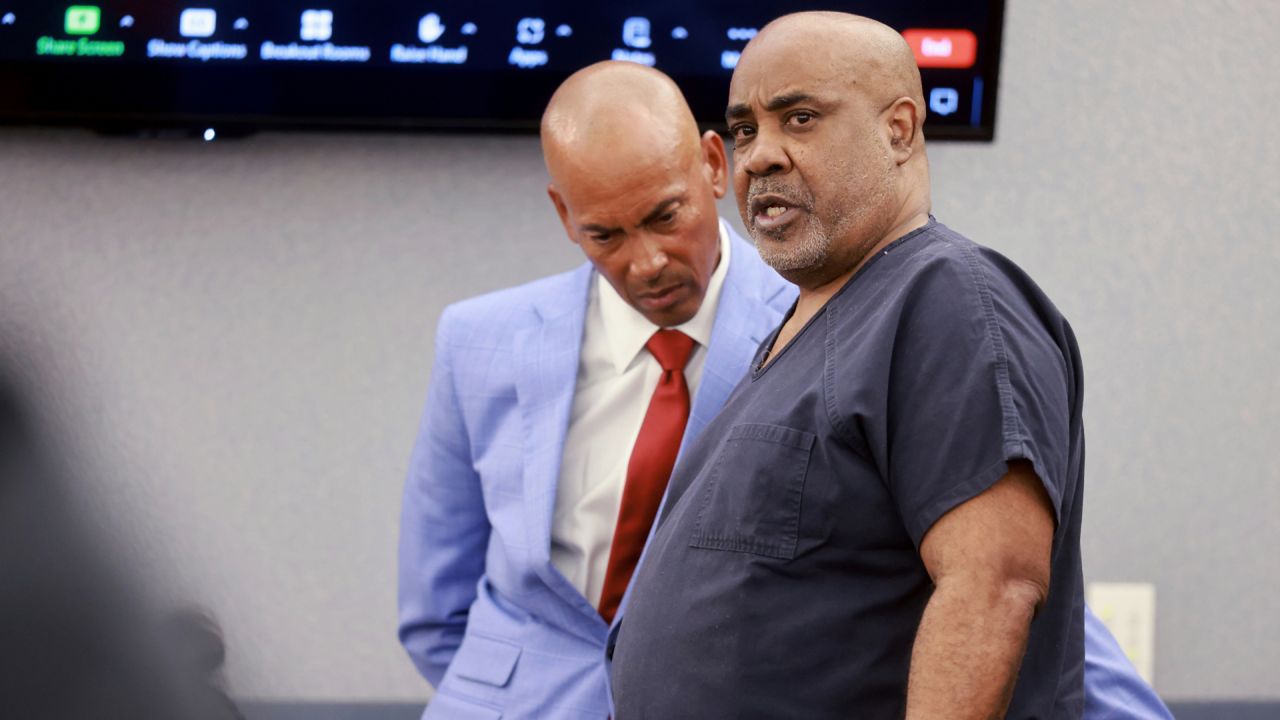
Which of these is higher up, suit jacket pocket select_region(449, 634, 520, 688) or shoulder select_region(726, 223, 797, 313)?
shoulder select_region(726, 223, 797, 313)

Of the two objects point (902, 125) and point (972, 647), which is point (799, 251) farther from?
point (972, 647)

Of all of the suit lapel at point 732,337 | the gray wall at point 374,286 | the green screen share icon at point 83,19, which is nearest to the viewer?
the suit lapel at point 732,337

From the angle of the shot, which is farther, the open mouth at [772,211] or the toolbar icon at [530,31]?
the toolbar icon at [530,31]

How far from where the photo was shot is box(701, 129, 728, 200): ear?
1551mm

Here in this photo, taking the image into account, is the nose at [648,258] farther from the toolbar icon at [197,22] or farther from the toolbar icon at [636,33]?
the toolbar icon at [197,22]

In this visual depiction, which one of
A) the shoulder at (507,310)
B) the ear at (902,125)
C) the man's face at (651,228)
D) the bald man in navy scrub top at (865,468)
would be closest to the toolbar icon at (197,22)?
the shoulder at (507,310)

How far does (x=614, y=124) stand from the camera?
1489mm

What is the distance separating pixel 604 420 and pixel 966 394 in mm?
668

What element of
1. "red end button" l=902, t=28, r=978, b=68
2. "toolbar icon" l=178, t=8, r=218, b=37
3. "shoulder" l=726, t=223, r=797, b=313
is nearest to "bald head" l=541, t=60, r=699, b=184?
"shoulder" l=726, t=223, r=797, b=313

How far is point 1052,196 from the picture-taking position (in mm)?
2158

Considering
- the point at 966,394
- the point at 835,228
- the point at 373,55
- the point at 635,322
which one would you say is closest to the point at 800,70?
the point at 835,228

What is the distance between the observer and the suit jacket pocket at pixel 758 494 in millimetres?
989

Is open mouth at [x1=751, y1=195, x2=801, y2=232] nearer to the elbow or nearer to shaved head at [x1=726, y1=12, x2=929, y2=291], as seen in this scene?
shaved head at [x1=726, y1=12, x2=929, y2=291]

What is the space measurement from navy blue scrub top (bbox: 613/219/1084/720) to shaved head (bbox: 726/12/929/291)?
49 millimetres
